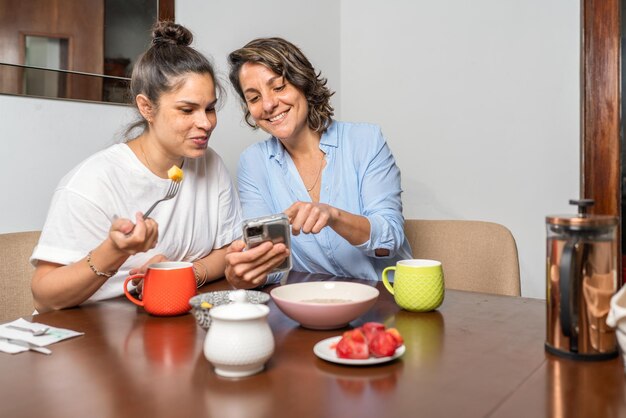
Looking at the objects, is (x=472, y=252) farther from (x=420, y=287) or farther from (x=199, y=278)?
(x=199, y=278)

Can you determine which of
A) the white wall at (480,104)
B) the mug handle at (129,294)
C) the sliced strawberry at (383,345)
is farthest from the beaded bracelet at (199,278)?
the white wall at (480,104)

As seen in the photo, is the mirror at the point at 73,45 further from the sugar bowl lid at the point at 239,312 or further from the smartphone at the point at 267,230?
the sugar bowl lid at the point at 239,312

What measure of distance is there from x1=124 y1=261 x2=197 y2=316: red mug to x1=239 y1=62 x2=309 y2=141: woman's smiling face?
2.39 ft

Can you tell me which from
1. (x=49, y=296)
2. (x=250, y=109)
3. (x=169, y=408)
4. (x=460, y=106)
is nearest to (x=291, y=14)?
(x=460, y=106)

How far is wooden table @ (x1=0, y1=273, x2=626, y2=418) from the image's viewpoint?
678 mm

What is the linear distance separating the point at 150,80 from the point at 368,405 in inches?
44.0

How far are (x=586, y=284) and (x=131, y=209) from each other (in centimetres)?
106

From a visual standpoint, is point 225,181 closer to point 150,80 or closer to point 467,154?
point 150,80

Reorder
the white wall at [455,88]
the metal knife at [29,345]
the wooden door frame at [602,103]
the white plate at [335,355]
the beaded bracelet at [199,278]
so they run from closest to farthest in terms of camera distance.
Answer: the white plate at [335,355] < the metal knife at [29,345] < the beaded bracelet at [199,278] < the wooden door frame at [602,103] < the white wall at [455,88]

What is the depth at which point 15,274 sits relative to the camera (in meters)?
1.49

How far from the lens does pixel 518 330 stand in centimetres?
98

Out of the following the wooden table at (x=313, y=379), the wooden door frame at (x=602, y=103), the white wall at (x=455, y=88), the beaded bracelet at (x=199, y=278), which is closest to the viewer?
the wooden table at (x=313, y=379)

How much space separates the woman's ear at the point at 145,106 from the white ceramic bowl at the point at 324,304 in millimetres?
→ 718

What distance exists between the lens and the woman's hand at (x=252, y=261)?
1190 millimetres
